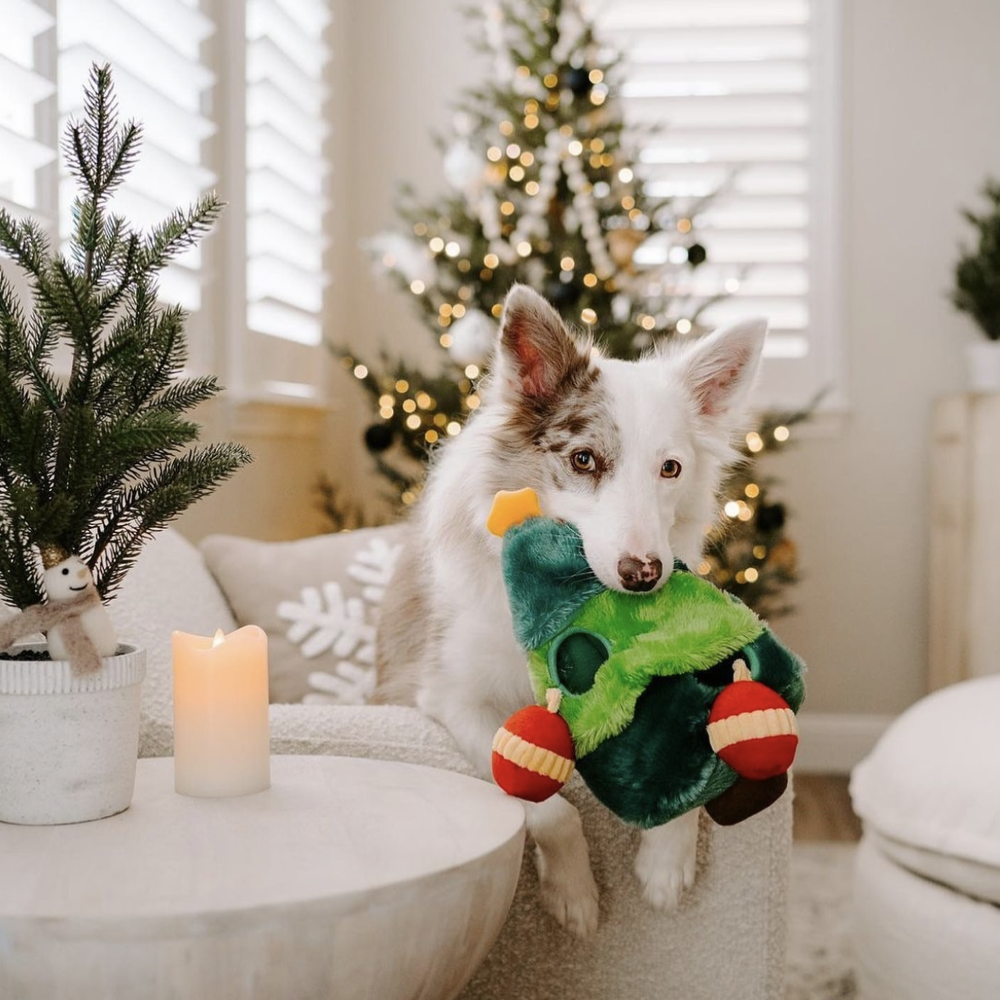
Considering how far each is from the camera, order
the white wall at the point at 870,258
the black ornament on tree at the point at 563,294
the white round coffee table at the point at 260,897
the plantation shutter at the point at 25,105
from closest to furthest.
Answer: the white round coffee table at the point at 260,897 → the plantation shutter at the point at 25,105 → the black ornament on tree at the point at 563,294 → the white wall at the point at 870,258

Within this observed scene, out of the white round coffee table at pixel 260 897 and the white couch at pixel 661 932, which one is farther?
the white couch at pixel 661 932

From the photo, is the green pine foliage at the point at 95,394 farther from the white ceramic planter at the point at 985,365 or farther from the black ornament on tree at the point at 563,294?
the white ceramic planter at the point at 985,365

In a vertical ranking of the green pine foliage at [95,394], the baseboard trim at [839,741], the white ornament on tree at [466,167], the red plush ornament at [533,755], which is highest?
the white ornament on tree at [466,167]

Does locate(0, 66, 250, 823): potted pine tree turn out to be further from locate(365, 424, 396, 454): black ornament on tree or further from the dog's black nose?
locate(365, 424, 396, 454): black ornament on tree

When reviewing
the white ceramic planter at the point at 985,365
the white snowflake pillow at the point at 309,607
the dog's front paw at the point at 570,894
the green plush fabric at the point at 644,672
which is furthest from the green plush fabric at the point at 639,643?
the white ceramic planter at the point at 985,365

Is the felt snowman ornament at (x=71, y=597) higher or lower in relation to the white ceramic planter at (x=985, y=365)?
lower

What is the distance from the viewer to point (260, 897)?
2.64 ft

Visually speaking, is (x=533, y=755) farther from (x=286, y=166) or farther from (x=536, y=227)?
(x=286, y=166)

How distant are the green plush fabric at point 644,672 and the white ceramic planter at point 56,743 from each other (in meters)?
0.42

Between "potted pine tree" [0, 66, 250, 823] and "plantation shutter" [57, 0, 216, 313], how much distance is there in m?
1.01

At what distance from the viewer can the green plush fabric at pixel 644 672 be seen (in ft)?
3.49

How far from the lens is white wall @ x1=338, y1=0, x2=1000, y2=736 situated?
149 inches

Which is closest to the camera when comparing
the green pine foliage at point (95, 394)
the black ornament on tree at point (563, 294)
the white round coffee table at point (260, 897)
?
the white round coffee table at point (260, 897)

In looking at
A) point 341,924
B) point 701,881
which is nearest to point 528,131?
point 701,881
